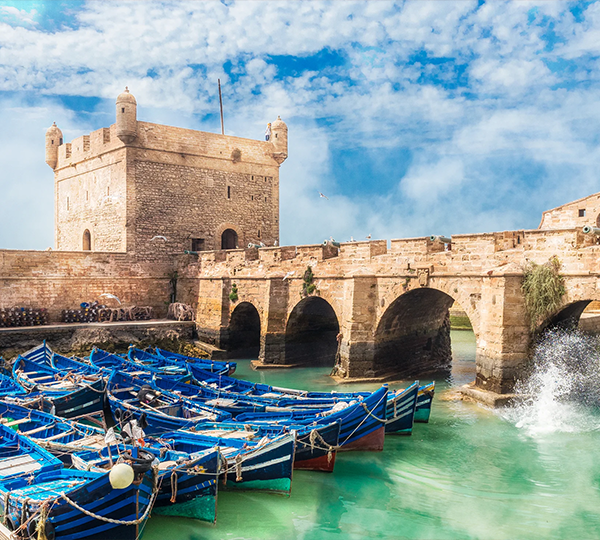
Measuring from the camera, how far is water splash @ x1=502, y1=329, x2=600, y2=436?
41.2 feet

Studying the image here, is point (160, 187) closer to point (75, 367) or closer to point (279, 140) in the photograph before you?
point (279, 140)

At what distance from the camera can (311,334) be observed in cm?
2109

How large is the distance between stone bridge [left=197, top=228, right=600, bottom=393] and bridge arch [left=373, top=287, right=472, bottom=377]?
0.04m

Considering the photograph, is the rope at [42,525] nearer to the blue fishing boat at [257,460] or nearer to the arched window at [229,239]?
the blue fishing boat at [257,460]

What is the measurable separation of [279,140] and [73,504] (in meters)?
23.6

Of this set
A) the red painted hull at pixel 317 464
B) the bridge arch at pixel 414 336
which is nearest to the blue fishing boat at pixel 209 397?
the red painted hull at pixel 317 464

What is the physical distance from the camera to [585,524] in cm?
827

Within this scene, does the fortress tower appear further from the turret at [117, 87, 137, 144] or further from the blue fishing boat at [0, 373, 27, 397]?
the blue fishing boat at [0, 373, 27, 397]

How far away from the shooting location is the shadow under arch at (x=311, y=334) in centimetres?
2006

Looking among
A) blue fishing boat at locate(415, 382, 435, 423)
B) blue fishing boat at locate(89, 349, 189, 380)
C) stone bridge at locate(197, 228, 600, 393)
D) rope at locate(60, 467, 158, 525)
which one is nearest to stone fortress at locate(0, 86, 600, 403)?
stone bridge at locate(197, 228, 600, 393)


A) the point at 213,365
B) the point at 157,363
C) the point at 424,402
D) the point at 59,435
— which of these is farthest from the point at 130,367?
the point at 424,402

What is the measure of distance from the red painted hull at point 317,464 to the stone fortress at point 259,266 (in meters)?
4.93

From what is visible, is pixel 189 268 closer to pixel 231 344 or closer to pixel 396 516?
pixel 231 344

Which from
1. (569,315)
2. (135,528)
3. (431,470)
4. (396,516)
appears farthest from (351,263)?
(135,528)
